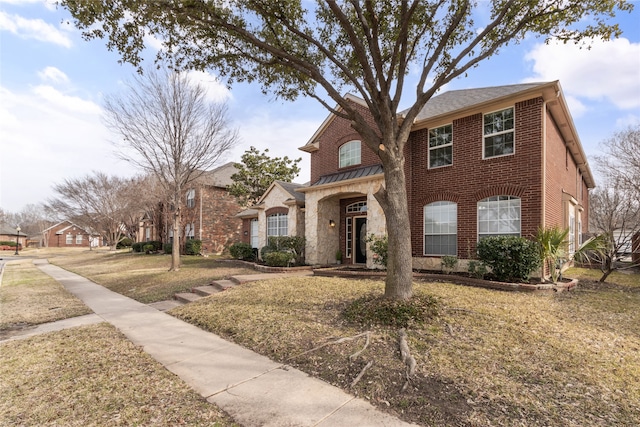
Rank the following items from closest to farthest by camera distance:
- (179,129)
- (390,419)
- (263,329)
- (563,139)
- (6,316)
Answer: (390,419), (263,329), (6,316), (563,139), (179,129)

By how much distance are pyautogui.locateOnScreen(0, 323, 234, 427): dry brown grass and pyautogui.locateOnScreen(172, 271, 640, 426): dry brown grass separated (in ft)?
4.81

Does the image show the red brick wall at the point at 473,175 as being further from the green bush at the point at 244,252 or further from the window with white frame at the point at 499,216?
the green bush at the point at 244,252

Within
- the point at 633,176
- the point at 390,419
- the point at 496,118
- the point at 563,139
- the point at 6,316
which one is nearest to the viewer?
the point at 390,419

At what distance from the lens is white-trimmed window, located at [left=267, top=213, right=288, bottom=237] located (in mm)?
17000

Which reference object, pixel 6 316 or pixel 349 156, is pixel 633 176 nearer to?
pixel 349 156

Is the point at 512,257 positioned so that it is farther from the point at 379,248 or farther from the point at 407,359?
the point at 407,359

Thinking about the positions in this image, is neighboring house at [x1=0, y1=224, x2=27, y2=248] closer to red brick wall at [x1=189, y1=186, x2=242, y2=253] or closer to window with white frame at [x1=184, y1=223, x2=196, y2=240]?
window with white frame at [x1=184, y1=223, x2=196, y2=240]

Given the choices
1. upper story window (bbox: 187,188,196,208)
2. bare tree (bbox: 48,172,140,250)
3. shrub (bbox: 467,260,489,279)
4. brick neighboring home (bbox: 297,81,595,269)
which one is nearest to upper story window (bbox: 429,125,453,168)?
brick neighboring home (bbox: 297,81,595,269)

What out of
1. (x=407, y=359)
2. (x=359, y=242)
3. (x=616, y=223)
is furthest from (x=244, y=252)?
(x=616, y=223)

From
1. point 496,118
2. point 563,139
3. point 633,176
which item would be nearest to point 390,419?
point 496,118

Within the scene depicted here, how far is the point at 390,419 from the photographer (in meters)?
3.05

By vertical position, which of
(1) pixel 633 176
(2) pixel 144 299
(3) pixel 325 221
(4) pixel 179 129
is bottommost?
(2) pixel 144 299

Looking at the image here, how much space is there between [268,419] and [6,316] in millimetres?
8399

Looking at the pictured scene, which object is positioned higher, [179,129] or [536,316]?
[179,129]
